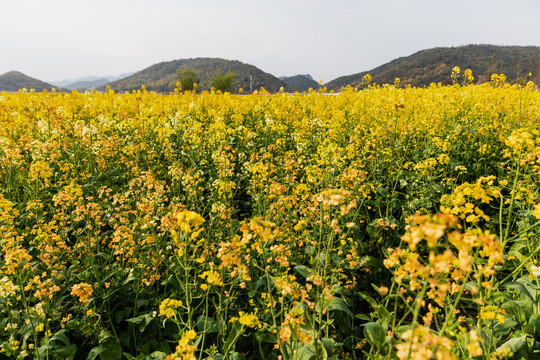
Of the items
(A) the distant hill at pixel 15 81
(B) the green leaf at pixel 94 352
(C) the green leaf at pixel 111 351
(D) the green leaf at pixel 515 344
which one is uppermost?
(A) the distant hill at pixel 15 81

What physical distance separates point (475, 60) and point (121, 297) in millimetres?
91389

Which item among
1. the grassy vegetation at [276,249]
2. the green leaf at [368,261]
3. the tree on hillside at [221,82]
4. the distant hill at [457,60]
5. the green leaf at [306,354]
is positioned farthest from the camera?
the distant hill at [457,60]

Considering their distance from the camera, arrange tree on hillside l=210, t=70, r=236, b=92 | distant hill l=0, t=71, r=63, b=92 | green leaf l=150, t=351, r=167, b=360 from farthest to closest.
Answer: distant hill l=0, t=71, r=63, b=92 → tree on hillside l=210, t=70, r=236, b=92 → green leaf l=150, t=351, r=167, b=360

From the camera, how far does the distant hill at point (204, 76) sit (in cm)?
10100

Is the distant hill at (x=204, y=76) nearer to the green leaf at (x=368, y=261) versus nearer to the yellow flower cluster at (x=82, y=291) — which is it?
the green leaf at (x=368, y=261)

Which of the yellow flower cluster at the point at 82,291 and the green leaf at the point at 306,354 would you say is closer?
the green leaf at the point at 306,354

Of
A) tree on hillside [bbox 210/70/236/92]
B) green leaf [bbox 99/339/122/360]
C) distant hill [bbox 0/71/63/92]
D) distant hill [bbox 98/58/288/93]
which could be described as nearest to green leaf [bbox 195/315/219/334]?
green leaf [bbox 99/339/122/360]

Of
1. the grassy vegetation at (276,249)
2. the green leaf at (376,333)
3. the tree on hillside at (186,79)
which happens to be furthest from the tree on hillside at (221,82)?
the green leaf at (376,333)

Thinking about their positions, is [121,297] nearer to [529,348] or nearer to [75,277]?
[75,277]

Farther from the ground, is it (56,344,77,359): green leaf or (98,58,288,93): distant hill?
(98,58,288,93): distant hill

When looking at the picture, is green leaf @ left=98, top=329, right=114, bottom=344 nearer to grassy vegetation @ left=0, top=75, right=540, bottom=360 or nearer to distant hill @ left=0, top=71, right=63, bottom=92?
grassy vegetation @ left=0, top=75, right=540, bottom=360

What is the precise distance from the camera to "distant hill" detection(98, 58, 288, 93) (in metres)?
101

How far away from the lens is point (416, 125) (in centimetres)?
552

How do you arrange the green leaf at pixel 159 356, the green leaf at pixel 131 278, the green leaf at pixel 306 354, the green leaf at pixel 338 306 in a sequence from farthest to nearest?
the green leaf at pixel 131 278
the green leaf at pixel 338 306
the green leaf at pixel 159 356
the green leaf at pixel 306 354
